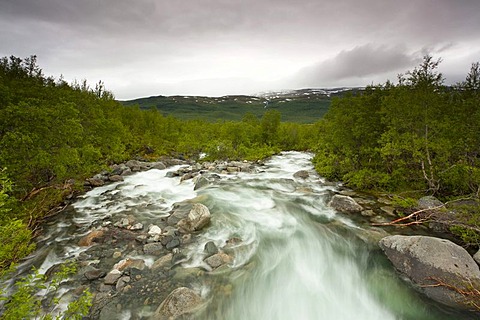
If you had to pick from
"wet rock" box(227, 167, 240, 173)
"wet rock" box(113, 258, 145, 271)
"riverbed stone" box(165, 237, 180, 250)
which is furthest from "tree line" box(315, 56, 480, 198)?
"wet rock" box(113, 258, 145, 271)

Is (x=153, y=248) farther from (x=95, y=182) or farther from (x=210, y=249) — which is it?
(x=95, y=182)

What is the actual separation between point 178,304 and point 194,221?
479 centimetres

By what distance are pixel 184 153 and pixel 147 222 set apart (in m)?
28.6

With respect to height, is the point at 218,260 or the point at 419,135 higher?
the point at 419,135

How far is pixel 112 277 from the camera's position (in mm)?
7828

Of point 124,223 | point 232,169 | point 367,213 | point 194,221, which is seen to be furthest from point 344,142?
point 124,223

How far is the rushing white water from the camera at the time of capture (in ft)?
24.7

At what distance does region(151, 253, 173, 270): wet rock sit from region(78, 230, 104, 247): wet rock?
3.63 metres

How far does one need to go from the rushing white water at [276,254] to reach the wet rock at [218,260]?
0.77 feet

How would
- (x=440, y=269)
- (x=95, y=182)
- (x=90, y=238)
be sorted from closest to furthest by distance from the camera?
(x=440, y=269) < (x=90, y=238) < (x=95, y=182)

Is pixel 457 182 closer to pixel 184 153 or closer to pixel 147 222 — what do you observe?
pixel 147 222

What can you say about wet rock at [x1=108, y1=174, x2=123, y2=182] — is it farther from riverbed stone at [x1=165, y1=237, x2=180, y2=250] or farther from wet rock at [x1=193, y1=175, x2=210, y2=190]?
riverbed stone at [x1=165, y1=237, x2=180, y2=250]

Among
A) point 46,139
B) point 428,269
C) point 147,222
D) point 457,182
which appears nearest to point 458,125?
point 457,182

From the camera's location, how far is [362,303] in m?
7.80
